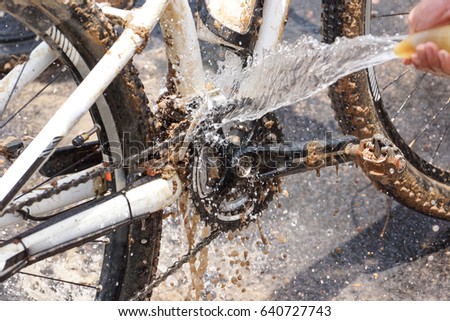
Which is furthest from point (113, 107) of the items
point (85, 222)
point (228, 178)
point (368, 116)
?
point (368, 116)

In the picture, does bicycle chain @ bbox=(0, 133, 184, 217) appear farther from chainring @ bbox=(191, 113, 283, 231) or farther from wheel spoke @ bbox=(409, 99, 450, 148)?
wheel spoke @ bbox=(409, 99, 450, 148)

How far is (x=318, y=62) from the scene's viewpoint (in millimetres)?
2504

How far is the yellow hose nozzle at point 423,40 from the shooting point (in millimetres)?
1949

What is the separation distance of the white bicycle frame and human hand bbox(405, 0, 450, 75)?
0.66 metres

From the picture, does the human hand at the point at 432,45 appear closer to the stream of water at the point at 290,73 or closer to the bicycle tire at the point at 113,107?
the stream of water at the point at 290,73

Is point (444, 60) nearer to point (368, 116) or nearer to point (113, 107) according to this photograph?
point (113, 107)

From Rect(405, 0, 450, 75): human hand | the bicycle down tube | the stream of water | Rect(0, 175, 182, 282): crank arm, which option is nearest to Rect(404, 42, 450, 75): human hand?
Rect(405, 0, 450, 75): human hand

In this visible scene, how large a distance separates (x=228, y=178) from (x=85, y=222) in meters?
0.53

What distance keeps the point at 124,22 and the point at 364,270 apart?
1499mm

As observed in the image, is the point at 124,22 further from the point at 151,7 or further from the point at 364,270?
the point at 364,270

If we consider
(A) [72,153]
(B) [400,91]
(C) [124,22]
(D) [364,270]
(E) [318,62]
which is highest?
(C) [124,22]

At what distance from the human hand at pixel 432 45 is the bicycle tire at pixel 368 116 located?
Answer: 0.91 m

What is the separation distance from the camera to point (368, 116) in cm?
310
